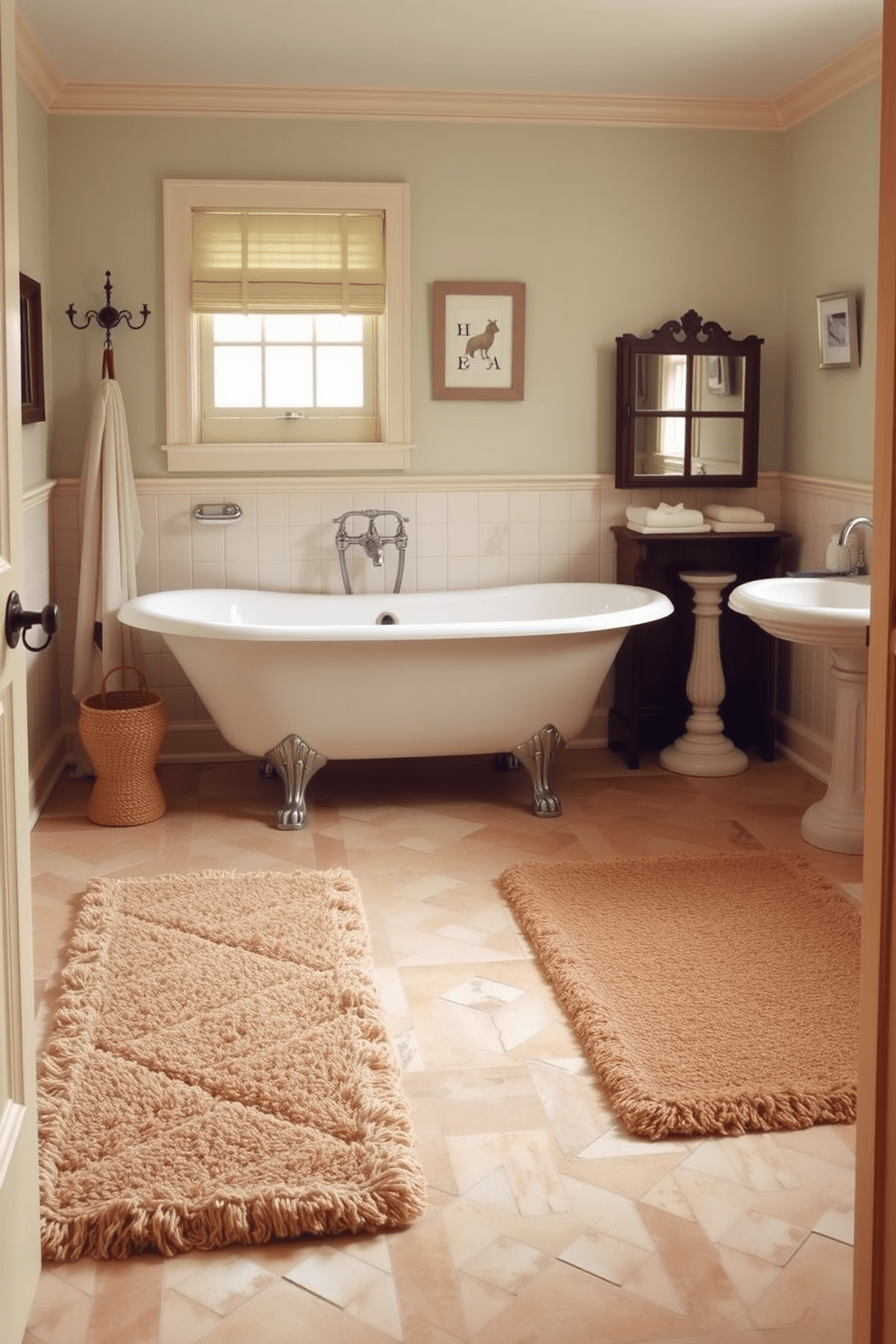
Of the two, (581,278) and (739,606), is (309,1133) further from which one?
(581,278)

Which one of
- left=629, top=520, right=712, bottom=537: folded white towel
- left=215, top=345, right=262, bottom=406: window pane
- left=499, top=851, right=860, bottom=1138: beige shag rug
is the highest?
left=215, top=345, right=262, bottom=406: window pane

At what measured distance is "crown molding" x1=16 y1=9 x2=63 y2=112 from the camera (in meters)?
4.41

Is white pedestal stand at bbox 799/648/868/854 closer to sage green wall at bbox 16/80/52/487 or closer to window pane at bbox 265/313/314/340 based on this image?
window pane at bbox 265/313/314/340

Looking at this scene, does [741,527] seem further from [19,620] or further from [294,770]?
[19,620]

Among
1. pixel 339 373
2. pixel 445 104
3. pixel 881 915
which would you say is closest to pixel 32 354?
pixel 339 373

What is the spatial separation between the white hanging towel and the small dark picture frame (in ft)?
0.73

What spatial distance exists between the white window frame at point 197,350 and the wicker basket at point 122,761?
3.79 feet

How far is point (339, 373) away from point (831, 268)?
1953 mm

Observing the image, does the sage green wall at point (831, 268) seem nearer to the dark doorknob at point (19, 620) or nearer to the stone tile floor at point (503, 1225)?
the stone tile floor at point (503, 1225)

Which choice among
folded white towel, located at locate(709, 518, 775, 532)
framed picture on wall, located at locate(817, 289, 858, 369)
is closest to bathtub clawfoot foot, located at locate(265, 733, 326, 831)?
folded white towel, located at locate(709, 518, 775, 532)

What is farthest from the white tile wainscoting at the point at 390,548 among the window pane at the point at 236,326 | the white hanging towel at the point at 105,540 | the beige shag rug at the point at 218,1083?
the beige shag rug at the point at 218,1083

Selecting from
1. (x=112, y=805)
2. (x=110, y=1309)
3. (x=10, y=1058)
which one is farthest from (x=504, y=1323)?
(x=112, y=805)

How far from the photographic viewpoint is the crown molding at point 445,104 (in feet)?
→ 16.6

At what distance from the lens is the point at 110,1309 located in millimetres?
2141
